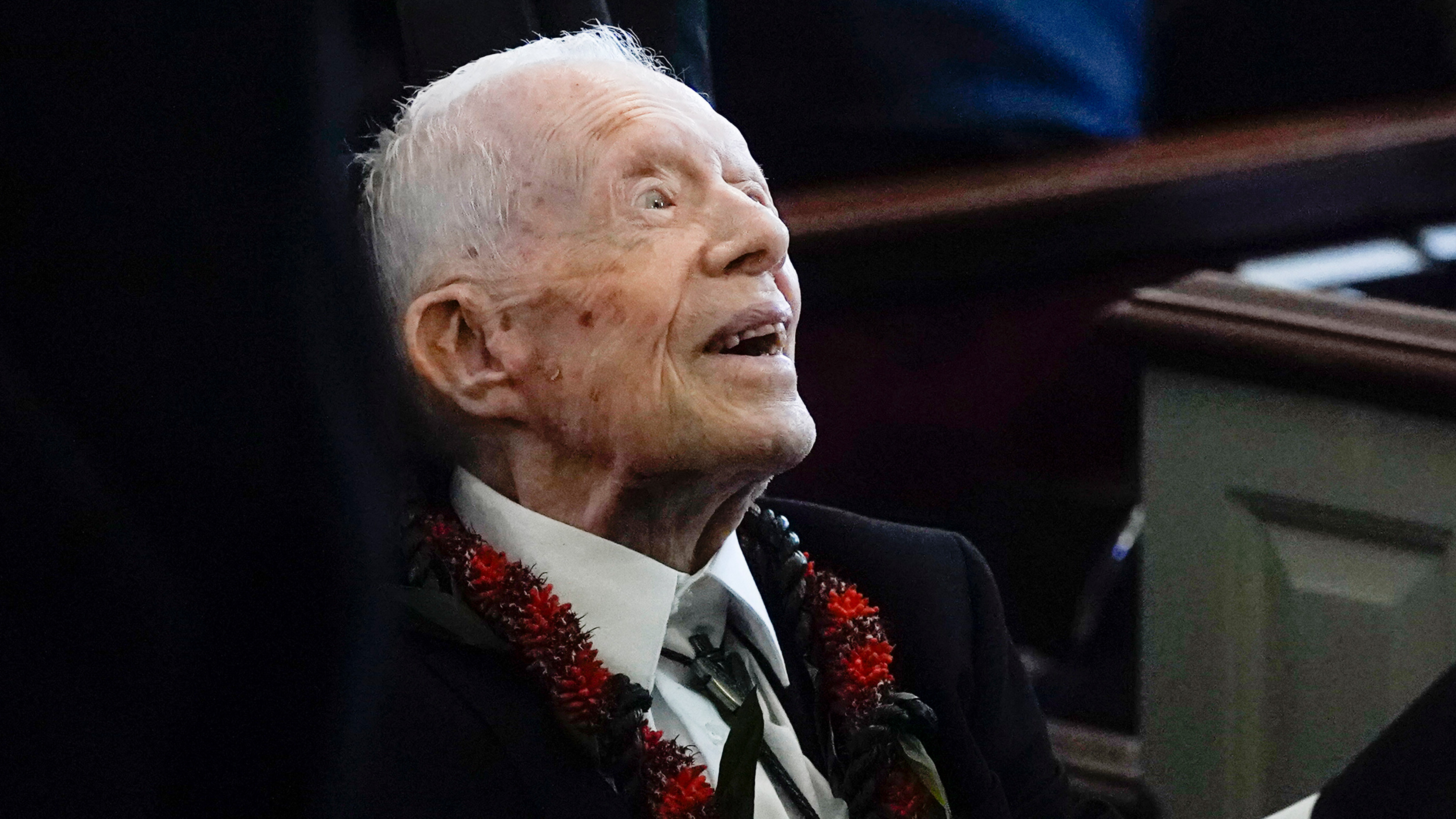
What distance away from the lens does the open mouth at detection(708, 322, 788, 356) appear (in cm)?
130

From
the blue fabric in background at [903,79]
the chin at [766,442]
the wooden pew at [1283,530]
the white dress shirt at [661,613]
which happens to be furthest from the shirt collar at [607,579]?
the blue fabric in background at [903,79]

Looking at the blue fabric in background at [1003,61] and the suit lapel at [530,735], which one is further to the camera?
the blue fabric in background at [1003,61]

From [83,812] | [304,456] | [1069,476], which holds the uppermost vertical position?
[304,456]

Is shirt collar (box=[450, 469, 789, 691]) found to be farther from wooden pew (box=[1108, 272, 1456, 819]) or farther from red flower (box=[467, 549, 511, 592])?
wooden pew (box=[1108, 272, 1456, 819])

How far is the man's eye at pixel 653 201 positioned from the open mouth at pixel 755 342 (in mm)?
116

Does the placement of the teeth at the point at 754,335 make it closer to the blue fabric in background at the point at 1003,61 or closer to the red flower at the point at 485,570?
the red flower at the point at 485,570

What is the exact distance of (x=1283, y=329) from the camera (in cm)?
170

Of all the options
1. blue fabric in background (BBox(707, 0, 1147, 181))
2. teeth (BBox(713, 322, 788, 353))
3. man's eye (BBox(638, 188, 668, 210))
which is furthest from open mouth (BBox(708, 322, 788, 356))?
blue fabric in background (BBox(707, 0, 1147, 181))

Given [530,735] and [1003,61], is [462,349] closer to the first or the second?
[530,735]

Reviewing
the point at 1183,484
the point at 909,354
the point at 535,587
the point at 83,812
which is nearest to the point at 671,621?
the point at 535,587

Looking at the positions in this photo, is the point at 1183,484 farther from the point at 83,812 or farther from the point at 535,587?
the point at 83,812

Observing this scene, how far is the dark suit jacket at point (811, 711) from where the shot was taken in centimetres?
118

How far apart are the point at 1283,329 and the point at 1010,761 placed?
1.83ft

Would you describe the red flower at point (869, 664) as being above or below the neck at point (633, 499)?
below
